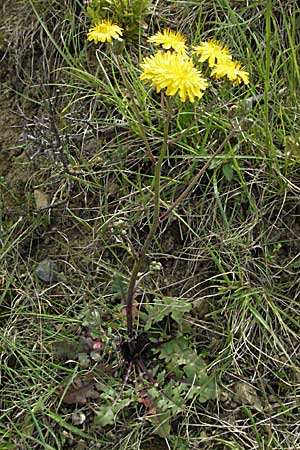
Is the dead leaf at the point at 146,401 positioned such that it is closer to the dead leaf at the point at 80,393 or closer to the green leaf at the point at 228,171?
the dead leaf at the point at 80,393

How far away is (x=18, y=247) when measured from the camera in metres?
1.80

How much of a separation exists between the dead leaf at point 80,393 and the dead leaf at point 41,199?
0.53 m

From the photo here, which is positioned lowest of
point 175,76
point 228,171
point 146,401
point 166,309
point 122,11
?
point 146,401

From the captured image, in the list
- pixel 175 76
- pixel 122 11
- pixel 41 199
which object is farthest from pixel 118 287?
pixel 122 11

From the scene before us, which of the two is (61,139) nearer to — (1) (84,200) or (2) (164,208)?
(1) (84,200)

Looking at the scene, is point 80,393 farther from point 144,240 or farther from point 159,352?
point 144,240

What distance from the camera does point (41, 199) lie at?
184 cm

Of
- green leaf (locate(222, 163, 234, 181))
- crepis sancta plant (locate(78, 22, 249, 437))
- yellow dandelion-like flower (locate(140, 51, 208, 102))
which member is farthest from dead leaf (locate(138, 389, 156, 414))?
yellow dandelion-like flower (locate(140, 51, 208, 102))

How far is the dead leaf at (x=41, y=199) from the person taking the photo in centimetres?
184

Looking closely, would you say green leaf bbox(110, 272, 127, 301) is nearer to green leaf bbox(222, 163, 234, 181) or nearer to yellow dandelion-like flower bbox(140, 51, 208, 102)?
green leaf bbox(222, 163, 234, 181)

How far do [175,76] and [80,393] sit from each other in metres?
0.80

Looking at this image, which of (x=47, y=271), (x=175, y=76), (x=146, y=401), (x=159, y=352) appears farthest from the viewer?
(x=47, y=271)

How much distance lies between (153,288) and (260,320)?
0.29 m

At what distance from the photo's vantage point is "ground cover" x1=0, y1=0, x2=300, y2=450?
154 centimetres
